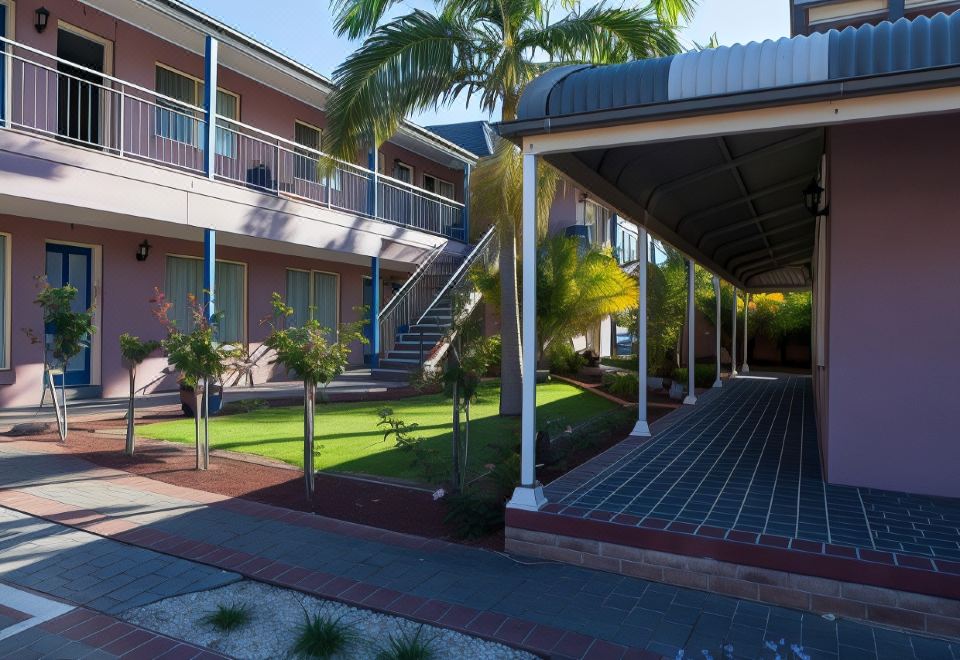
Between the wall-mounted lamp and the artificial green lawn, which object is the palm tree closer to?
the artificial green lawn

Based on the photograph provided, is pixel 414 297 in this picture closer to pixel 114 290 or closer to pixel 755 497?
pixel 114 290

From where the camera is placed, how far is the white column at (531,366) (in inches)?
198

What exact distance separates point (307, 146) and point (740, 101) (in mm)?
13723

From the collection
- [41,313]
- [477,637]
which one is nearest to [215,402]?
[41,313]

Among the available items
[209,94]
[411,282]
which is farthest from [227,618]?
[411,282]

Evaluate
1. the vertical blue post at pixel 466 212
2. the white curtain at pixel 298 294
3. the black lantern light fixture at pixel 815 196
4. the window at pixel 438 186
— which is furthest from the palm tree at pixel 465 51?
the window at pixel 438 186

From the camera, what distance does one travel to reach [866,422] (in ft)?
18.8

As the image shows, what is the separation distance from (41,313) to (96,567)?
28.0ft

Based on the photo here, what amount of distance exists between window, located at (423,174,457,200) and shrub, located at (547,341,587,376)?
23.5 feet

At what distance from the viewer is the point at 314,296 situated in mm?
17406

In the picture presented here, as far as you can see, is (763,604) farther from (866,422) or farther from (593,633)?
(866,422)

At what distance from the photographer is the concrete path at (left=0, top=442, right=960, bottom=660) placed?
3623 millimetres

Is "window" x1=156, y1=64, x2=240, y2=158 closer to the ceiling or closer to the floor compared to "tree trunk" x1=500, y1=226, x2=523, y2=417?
closer to the ceiling

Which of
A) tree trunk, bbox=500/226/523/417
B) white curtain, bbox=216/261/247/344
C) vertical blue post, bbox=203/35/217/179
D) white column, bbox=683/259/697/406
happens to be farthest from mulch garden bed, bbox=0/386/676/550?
white curtain, bbox=216/261/247/344
